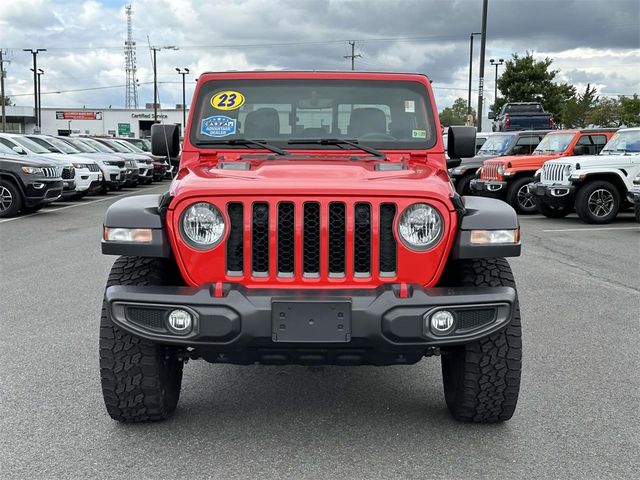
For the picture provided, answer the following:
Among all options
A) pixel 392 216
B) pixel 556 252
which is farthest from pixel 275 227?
pixel 556 252

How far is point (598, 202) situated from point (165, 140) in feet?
36.1

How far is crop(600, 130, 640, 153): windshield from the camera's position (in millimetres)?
14422

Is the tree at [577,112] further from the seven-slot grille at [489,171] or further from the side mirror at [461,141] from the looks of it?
the side mirror at [461,141]

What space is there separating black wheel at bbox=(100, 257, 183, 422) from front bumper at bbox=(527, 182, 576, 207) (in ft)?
38.4

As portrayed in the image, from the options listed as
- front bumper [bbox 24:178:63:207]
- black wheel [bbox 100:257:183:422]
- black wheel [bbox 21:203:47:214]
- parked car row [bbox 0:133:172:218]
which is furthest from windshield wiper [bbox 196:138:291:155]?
black wheel [bbox 21:203:47:214]

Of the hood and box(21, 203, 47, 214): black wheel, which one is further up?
the hood

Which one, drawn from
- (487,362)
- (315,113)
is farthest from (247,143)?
(487,362)

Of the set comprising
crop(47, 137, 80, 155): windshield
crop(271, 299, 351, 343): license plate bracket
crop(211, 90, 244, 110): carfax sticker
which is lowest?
crop(271, 299, 351, 343): license plate bracket

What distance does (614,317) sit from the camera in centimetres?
660

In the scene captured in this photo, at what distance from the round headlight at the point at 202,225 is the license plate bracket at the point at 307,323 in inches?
18.7

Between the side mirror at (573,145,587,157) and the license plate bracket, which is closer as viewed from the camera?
the license plate bracket

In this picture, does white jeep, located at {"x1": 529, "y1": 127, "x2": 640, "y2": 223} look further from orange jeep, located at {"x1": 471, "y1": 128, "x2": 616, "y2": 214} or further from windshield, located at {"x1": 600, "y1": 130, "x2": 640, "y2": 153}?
orange jeep, located at {"x1": 471, "y1": 128, "x2": 616, "y2": 214}

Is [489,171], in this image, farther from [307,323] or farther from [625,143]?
[307,323]

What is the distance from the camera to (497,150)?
19688mm
